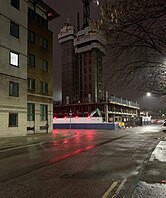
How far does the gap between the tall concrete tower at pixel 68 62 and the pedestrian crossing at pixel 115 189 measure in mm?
73378

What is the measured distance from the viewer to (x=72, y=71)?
81875 mm

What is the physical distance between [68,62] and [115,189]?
77310 mm

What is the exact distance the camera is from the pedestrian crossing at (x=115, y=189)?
6.21 metres

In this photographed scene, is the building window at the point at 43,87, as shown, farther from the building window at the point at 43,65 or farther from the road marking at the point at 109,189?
the road marking at the point at 109,189

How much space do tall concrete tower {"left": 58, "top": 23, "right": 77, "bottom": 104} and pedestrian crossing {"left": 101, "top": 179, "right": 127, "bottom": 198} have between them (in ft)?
241

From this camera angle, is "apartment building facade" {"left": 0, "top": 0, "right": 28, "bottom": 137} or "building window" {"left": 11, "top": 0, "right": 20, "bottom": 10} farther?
"building window" {"left": 11, "top": 0, "right": 20, "bottom": 10}

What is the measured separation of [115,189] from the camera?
6801 mm

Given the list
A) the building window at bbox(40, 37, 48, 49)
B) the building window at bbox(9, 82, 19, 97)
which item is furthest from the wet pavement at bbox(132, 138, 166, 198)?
the building window at bbox(40, 37, 48, 49)

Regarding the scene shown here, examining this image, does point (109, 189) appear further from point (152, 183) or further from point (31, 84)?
point (31, 84)

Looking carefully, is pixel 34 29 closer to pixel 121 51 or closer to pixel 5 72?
pixel 5 72

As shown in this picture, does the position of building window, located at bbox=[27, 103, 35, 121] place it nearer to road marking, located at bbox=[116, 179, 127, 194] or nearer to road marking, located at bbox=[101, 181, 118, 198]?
road marking, located at bbox=[116, 179, 127, 194]

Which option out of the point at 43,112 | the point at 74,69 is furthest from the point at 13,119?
the point at 74,69

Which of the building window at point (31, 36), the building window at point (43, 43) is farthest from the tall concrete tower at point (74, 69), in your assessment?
the building window at point (31, 36)

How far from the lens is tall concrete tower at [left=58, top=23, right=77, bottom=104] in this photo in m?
81.8
